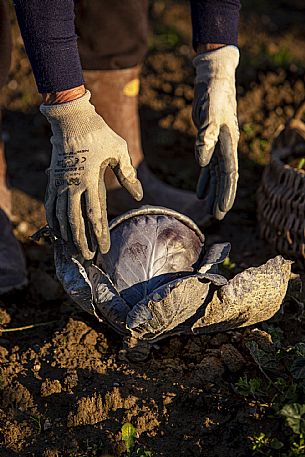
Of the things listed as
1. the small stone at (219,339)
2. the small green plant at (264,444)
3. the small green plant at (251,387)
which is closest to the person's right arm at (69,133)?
the small stone at (219,339)

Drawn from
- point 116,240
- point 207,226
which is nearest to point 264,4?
point 207,226

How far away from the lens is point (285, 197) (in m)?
3.08

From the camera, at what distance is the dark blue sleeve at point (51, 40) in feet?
7.25

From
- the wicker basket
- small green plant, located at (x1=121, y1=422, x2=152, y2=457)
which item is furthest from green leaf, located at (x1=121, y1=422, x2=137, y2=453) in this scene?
the wicker basket

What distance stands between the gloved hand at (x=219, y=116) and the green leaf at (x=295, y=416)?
100 cm

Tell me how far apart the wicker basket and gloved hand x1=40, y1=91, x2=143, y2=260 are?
0.96 m

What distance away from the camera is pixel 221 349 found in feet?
7.93

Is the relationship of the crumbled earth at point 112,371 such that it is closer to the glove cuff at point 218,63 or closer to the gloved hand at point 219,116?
the gloved hand at point 219,116

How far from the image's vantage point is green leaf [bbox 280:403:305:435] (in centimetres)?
→ 196

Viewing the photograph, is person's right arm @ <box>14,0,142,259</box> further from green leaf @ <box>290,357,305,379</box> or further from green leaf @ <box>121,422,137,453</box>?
green leaf @ <box>290,357,305,379</box>

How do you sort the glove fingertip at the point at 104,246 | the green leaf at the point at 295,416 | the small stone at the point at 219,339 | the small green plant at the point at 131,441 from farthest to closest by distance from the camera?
the small stone at the point at 219,339 < the glove fingertip at the point at 104,246 < the small green plant at the point at 131,441 < the green leaf at the point at 295,416

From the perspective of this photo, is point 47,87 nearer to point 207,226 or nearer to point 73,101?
point 73,101

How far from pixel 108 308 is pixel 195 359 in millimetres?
365

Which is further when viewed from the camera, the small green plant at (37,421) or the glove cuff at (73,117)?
the glove cuff at (73,117)
